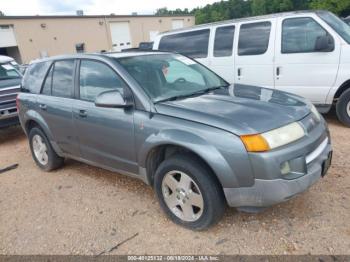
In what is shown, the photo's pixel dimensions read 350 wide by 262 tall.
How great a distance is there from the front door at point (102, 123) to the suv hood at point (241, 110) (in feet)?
1.60

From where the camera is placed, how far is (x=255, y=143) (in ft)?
8.01

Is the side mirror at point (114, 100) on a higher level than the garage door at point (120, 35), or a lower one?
higher

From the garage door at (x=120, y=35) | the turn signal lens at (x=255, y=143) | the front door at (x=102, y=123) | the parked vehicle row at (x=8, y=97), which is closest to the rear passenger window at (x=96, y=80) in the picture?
the front door at (x=102, y=123)

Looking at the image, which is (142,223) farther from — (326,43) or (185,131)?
(326,43)

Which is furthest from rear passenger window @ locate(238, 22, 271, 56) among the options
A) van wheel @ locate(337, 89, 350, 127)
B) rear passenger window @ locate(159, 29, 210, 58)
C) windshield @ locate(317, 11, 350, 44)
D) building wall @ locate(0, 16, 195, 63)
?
building wall @ locate(0, 16, 195, 63)

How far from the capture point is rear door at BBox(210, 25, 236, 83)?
617cm

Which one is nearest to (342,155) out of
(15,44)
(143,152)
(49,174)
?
(143,152)

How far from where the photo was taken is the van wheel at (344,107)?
5.13m

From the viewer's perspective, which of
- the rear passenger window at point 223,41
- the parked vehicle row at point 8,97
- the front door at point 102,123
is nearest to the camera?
the front door at point 102,123

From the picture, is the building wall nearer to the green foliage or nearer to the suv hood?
the green foliage

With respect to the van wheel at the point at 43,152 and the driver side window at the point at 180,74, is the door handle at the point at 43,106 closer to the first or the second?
the van wheel at the point at 43,152

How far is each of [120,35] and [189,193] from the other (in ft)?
105

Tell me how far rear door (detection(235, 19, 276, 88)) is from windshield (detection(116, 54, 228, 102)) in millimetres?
2130

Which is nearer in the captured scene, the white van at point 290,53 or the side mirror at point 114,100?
the side mirror at point 114,100
